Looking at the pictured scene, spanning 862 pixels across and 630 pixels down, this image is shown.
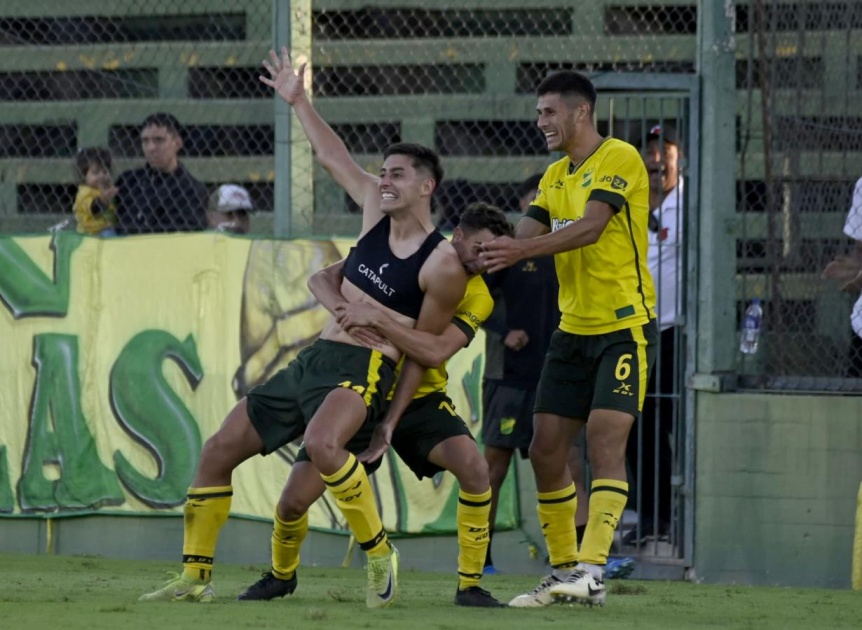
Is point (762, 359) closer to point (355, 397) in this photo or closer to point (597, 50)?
point (597, 50)

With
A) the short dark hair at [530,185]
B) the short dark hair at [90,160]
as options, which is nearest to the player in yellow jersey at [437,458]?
the short dark hair at [530,185]

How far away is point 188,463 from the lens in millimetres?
10328

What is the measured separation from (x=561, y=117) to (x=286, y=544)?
2.24 m

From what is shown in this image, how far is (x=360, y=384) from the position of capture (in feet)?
22.0

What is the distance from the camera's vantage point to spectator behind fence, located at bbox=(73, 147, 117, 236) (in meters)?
10.8

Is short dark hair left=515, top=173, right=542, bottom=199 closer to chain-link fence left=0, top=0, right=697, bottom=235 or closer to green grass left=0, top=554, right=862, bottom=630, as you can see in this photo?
chain-link fence left=0, top=0, right=697, bottom=235

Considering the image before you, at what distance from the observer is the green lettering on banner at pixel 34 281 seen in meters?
10.7

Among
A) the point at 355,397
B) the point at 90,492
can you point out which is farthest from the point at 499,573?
the point at 355,397

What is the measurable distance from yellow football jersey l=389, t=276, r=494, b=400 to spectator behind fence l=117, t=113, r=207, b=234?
3.89 metres

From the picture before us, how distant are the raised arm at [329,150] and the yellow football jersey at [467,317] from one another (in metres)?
0.54

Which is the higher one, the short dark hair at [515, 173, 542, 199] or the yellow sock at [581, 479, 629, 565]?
the short dark hair at [515, 173, 542, 199]

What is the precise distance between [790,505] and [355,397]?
3.85m

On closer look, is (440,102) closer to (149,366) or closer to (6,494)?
(149,366)

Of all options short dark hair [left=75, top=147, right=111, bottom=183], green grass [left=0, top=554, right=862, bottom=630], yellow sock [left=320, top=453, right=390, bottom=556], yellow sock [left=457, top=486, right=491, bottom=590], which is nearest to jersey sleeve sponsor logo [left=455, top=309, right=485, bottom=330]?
yellow sock [left=457, top=486, right=491, bottom=590]
